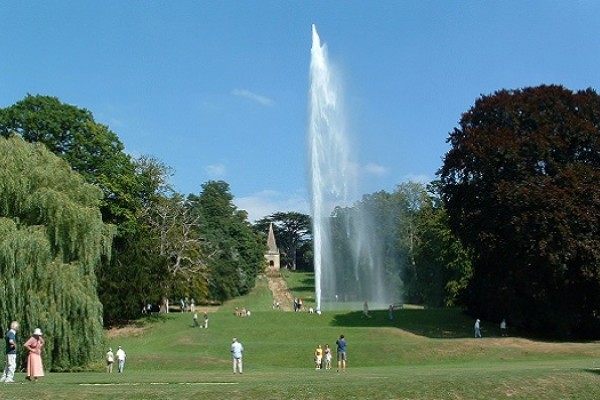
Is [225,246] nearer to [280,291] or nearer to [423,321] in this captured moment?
[280,291]

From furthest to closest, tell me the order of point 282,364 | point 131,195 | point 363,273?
point 363,273, point 131,195, point 282,364

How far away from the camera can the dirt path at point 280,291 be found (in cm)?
10550

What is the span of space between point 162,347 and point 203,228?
2156 inches

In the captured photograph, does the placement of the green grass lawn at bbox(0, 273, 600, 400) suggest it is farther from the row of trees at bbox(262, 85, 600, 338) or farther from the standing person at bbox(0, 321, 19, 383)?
the row of trees at bbox(262, 85, 600, 338)

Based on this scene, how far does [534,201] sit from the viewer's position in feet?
160

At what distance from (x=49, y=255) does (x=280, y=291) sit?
9056 centimetres

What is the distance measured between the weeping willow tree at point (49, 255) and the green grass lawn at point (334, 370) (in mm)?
2451

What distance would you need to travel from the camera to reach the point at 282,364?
1690 inches

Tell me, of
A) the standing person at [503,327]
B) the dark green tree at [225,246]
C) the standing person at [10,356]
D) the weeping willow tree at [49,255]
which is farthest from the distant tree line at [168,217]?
the dark green tree at [225,246]

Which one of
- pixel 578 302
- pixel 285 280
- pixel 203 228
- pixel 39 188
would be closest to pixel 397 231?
pixel 203 228

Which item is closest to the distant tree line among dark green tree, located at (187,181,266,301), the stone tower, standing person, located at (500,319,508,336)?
standing person, located at (500,319,508,336)

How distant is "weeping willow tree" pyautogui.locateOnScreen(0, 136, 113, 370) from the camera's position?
112 feet

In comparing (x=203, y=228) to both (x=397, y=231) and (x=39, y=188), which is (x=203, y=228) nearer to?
(x=397, y=231)

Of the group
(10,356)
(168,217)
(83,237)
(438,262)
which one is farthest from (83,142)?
(438,262)
